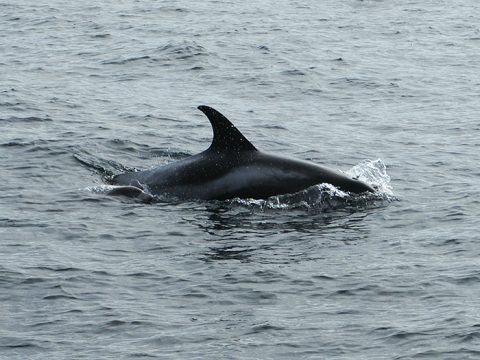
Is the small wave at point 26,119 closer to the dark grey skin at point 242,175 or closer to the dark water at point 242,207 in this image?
the dark water at point 242,207

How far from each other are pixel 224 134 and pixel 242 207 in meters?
1.34

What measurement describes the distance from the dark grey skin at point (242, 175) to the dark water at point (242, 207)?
0.31 metres

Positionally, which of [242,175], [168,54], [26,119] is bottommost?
[26,119]

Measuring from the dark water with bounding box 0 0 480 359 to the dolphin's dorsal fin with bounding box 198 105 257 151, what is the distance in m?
1.01

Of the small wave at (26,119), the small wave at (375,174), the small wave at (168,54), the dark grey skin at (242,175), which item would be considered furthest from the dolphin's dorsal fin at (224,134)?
the small wave at (168,54)

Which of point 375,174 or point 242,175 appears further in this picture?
point 375,174

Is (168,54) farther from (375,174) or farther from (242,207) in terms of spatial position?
(242,207)

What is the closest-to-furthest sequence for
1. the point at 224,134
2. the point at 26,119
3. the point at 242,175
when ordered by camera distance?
the point at 224,134
the point at 242,175
the point at 26,119

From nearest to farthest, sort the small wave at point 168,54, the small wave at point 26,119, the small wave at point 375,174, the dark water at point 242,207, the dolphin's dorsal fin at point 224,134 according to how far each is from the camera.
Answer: the dark water at point 242,207 → the dolphin's dorsal fin at point 224,134 → the small wave at point 375,174 → the small wave at point 26,119 → the small wave at point 168,54

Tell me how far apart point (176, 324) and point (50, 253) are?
144 inches

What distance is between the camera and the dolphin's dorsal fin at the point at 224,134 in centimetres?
2097

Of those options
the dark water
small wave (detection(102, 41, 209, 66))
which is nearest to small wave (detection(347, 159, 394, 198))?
the dark water

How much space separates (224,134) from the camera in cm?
2117

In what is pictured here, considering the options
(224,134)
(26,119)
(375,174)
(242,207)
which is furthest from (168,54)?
(242,207)
